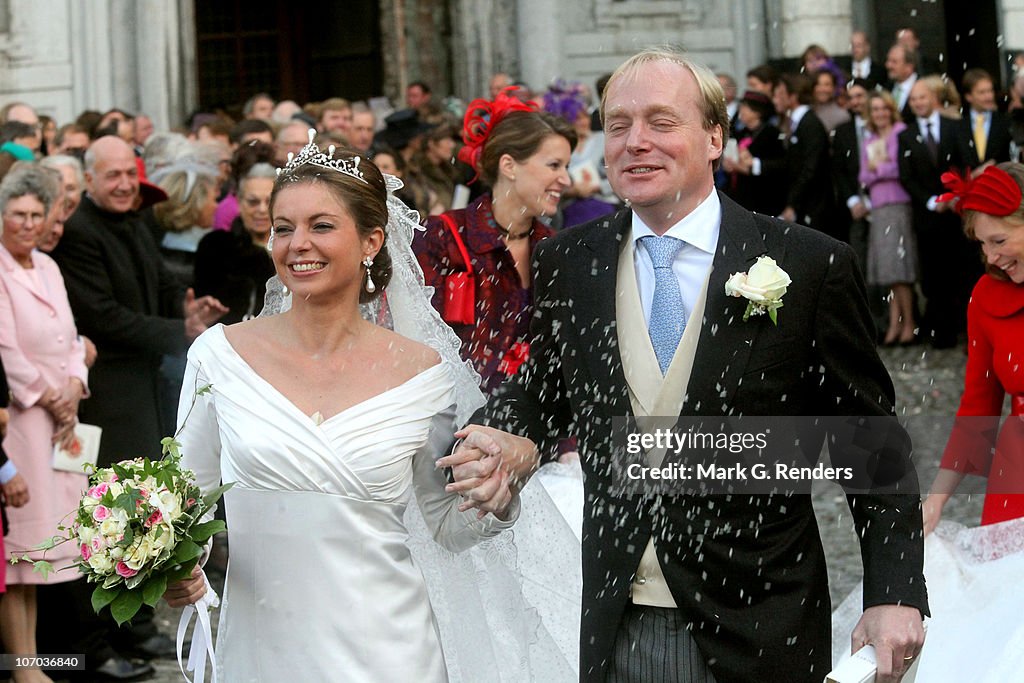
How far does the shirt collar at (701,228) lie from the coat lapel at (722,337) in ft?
0.15

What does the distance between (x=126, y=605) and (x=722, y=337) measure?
1.66 meters

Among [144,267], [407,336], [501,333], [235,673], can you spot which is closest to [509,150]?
[501,333]

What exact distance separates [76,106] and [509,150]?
1260 cm

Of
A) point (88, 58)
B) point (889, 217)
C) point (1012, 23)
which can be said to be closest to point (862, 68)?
point (1012, 23)

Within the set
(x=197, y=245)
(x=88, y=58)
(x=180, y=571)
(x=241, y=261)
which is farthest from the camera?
(x=88, y=58)

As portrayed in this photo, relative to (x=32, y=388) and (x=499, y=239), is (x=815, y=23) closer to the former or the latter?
(x=499, y=239)

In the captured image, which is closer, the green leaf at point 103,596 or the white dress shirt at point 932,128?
the green leaf at point 103,596

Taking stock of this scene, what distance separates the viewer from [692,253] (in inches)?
149

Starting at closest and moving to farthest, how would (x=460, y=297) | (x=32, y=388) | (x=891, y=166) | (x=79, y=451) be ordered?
1. (x=460, y=297)
2. (x=32, y=388)
3. (x=79, y=451)
4. (x=891, y=166)

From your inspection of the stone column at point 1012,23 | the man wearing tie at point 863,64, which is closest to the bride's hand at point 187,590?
the man wearing tie at point 863,64

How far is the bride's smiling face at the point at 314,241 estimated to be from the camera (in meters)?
4.22

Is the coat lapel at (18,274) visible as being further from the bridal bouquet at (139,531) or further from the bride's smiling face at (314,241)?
the bridal bouquet at (139,531)

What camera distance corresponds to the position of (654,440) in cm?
363

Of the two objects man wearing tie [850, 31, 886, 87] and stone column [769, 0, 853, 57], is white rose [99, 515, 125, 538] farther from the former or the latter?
stone column [769, 0, 853, 57]
